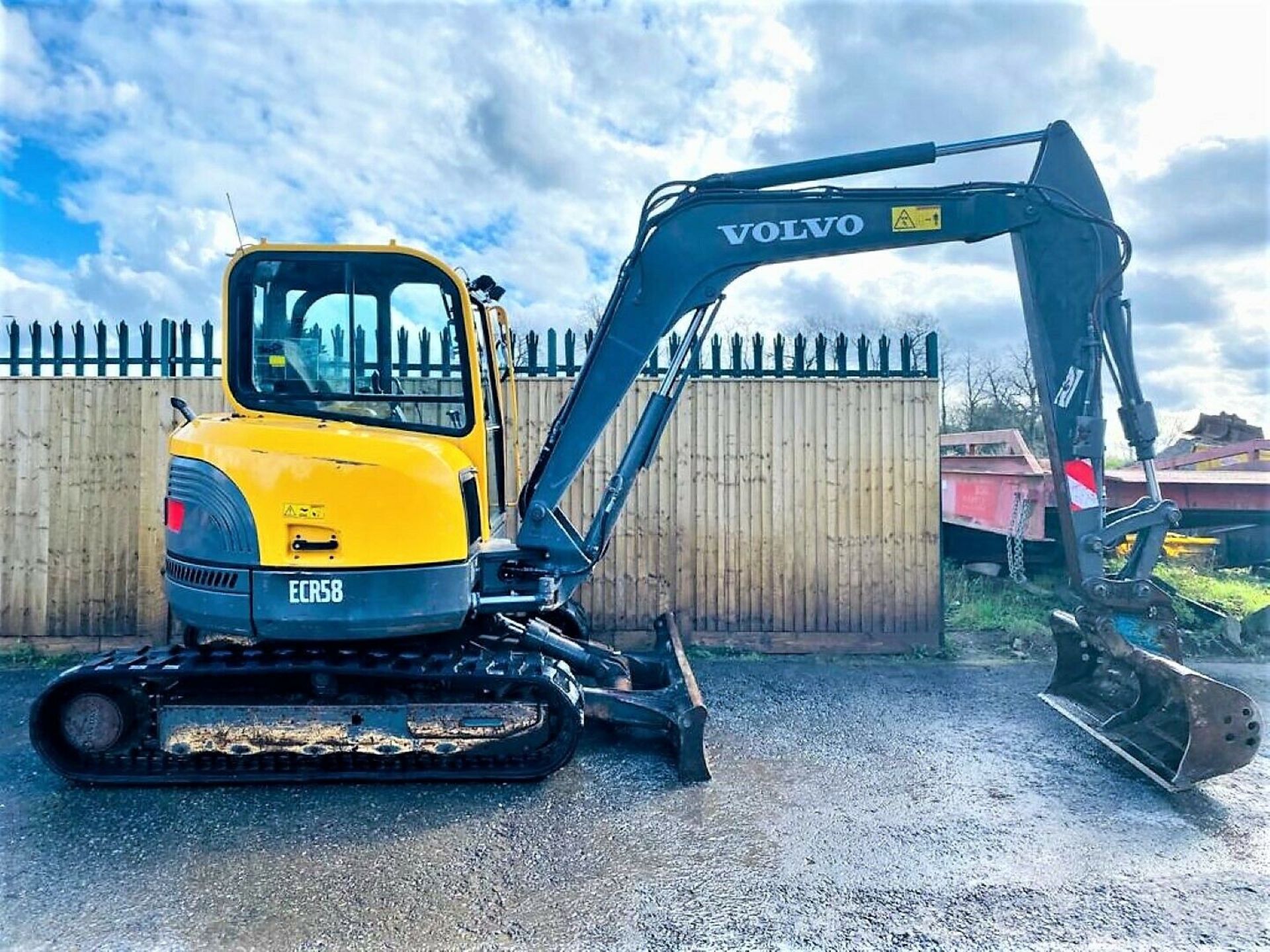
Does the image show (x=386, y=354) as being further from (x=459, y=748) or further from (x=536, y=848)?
(x=536, y=848)

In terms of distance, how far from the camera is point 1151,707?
4.31 meters

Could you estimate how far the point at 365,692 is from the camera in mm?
4027

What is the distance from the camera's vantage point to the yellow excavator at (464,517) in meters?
3.81

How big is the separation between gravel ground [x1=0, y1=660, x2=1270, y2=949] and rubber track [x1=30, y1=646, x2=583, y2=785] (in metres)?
0.10

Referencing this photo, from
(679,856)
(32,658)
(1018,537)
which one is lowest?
(679,856)

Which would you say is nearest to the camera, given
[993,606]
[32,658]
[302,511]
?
[302,511]

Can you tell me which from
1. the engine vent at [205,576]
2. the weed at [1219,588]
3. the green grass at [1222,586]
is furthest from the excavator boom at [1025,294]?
the green grass at [1222,586]

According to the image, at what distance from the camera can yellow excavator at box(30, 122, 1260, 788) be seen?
12.5 ft

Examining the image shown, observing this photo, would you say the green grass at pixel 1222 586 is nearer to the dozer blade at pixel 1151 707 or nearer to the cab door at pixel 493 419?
the dozer blade at pixel 1151 707

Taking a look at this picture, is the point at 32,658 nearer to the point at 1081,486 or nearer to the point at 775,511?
the point at 775,511

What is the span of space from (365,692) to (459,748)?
1.96 feet

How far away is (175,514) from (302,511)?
2.63 ft

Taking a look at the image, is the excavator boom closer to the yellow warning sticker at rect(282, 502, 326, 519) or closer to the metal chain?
the yellow warning sticker at rect(282, 502, 326, 519)

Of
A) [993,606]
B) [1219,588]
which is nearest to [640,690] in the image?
[993,606]
